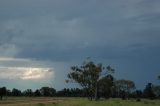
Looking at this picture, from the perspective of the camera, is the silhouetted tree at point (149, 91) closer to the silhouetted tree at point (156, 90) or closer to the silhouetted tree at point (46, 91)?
the silhouetted tree at point (156, 90)

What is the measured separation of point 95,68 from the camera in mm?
105938

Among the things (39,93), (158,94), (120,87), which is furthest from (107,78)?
(39,93)

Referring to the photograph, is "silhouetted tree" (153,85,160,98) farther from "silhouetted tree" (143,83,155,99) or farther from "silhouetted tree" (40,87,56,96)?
"silhouetted tree" (40,87,56,96)

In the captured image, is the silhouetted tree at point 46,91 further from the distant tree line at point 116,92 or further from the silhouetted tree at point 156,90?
the silhouetted tree at point 156,90

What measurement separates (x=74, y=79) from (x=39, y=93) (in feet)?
230

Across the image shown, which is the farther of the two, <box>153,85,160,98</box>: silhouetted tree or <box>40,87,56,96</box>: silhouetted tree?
<box>40,87,56,96</box>: silhouetted tree

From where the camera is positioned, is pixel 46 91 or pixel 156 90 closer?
pixel 156 90

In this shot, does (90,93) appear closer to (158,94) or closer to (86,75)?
(86,75)

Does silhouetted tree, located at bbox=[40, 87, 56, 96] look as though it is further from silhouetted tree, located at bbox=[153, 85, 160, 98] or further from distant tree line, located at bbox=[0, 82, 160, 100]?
silhouetted tree, located at bbox=[153, 85, 160, 98]

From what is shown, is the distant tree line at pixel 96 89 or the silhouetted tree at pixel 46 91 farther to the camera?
the silhouetted tree at pixel 46 91

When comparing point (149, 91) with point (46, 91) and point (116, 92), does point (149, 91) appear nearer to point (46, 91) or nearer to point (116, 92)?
point (116, 92)

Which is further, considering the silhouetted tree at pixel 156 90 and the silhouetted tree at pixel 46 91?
the silhouetted tree at pixel 46 91

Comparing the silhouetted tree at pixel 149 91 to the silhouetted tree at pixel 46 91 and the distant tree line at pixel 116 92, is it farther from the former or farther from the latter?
the silhouetted tree at pixel 46 91

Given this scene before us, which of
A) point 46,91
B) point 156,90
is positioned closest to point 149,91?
point 156,90
